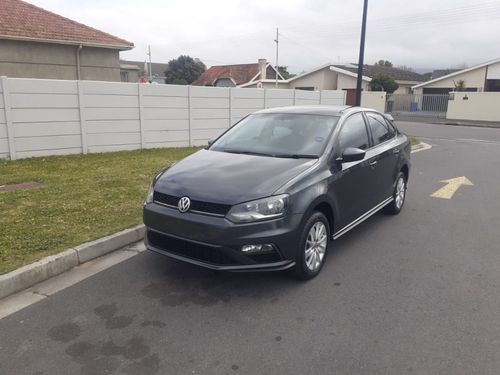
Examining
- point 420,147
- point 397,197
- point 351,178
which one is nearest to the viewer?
point 351,178

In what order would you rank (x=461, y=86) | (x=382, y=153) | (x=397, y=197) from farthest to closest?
(x=461, y=86) < (x=397, y=197) < (x=382, y=153)

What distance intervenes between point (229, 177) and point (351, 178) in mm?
1508

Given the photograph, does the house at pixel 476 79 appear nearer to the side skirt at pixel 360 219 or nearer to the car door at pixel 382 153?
the car door at pixel 382 153

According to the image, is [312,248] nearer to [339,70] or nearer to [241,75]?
[339,70]

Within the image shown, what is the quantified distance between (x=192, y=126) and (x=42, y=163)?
482 centimetres

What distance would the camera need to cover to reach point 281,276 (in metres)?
4.20

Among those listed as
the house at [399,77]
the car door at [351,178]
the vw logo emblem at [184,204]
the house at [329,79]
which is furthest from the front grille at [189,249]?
the house at [399,77]

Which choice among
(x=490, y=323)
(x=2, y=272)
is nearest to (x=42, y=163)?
(x=2, y=272)

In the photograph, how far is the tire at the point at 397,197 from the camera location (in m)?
6.31

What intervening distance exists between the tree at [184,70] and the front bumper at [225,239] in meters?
54.6

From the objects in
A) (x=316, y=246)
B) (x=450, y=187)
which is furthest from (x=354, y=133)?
(x=450, y=187)

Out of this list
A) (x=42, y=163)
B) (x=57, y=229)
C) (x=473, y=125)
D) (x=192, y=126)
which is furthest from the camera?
(x=473, y=125)

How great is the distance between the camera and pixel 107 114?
11.0 meters

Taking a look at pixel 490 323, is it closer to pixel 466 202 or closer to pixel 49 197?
pixel 466 202
